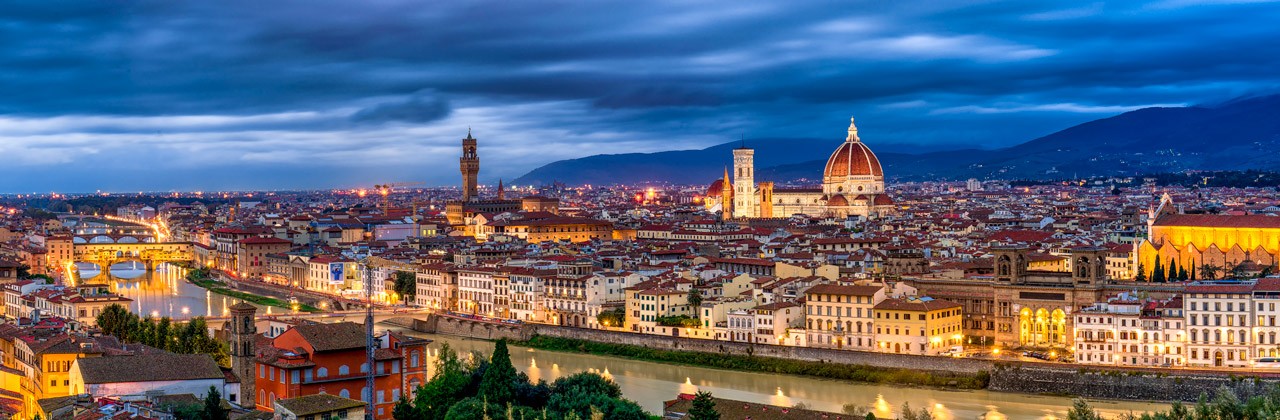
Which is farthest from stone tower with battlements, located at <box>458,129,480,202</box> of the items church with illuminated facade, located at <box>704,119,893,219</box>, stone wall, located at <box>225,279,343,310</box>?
stone wall, located at <box>225,279,343,310</box>

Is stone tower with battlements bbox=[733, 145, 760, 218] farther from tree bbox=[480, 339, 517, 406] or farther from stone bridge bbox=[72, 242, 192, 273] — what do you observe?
tree bbox=[480, 339, 517, 406]

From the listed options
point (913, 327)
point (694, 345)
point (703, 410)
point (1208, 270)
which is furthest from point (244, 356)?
point (1208, 270)

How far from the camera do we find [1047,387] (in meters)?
23.3

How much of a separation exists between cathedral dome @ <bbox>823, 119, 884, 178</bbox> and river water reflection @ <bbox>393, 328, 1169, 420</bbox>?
132 feet

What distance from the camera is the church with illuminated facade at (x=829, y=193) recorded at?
66.1 metres

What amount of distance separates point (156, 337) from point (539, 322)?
1004 cm

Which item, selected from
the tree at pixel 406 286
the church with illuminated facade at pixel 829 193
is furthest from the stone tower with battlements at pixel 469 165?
the tree at pixel 406 286

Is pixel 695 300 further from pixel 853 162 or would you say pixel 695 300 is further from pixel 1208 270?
pixel 853 162

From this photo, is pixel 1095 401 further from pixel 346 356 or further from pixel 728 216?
pixel 728 216

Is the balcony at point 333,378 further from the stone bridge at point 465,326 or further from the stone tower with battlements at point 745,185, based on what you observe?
the stone tower with battlements at point 745,185

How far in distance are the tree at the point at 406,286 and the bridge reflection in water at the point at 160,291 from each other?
10.5 feet

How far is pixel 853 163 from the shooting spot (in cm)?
6694

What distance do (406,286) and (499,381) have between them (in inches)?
833

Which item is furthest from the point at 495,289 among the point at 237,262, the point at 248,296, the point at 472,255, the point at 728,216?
the point at 728,216
